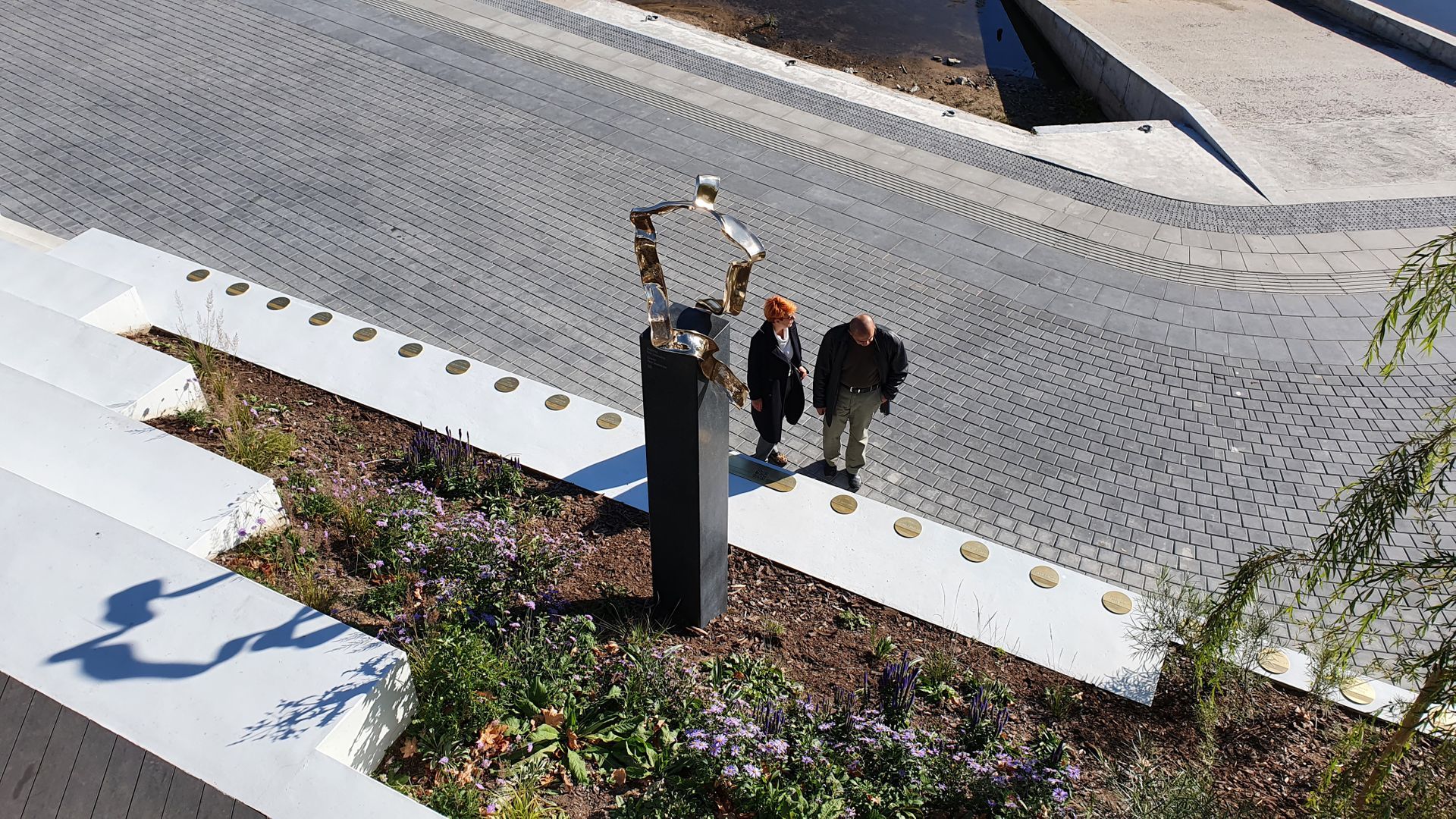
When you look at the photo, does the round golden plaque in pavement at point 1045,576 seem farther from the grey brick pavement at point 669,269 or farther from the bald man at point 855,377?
the bald man at point 855,377

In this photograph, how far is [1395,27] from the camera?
16.3 m

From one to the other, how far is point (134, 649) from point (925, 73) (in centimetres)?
1485

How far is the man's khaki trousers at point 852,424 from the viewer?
294 inches

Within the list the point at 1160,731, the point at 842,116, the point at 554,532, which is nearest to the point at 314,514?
the point at 554,532

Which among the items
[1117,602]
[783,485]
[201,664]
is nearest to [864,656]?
[783,485]

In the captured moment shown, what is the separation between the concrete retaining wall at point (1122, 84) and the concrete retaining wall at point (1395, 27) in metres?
4.25

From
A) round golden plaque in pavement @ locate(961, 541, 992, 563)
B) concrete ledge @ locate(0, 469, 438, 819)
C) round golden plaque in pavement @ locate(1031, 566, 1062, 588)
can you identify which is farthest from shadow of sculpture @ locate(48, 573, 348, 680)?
round golden plaque in pavement @ locate(1031, 566, 1062, 588)

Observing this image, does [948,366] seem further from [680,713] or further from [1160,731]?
[680,713]

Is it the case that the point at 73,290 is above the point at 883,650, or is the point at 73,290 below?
above

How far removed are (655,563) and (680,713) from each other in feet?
3.04

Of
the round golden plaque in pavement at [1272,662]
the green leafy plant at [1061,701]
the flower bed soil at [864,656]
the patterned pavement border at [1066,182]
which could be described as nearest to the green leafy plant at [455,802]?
the flower bed soil at [864,656]

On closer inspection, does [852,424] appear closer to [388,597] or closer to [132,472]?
[388,597]

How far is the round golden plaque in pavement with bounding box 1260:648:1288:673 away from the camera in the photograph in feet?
20.7

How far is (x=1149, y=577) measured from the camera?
7.25 m
